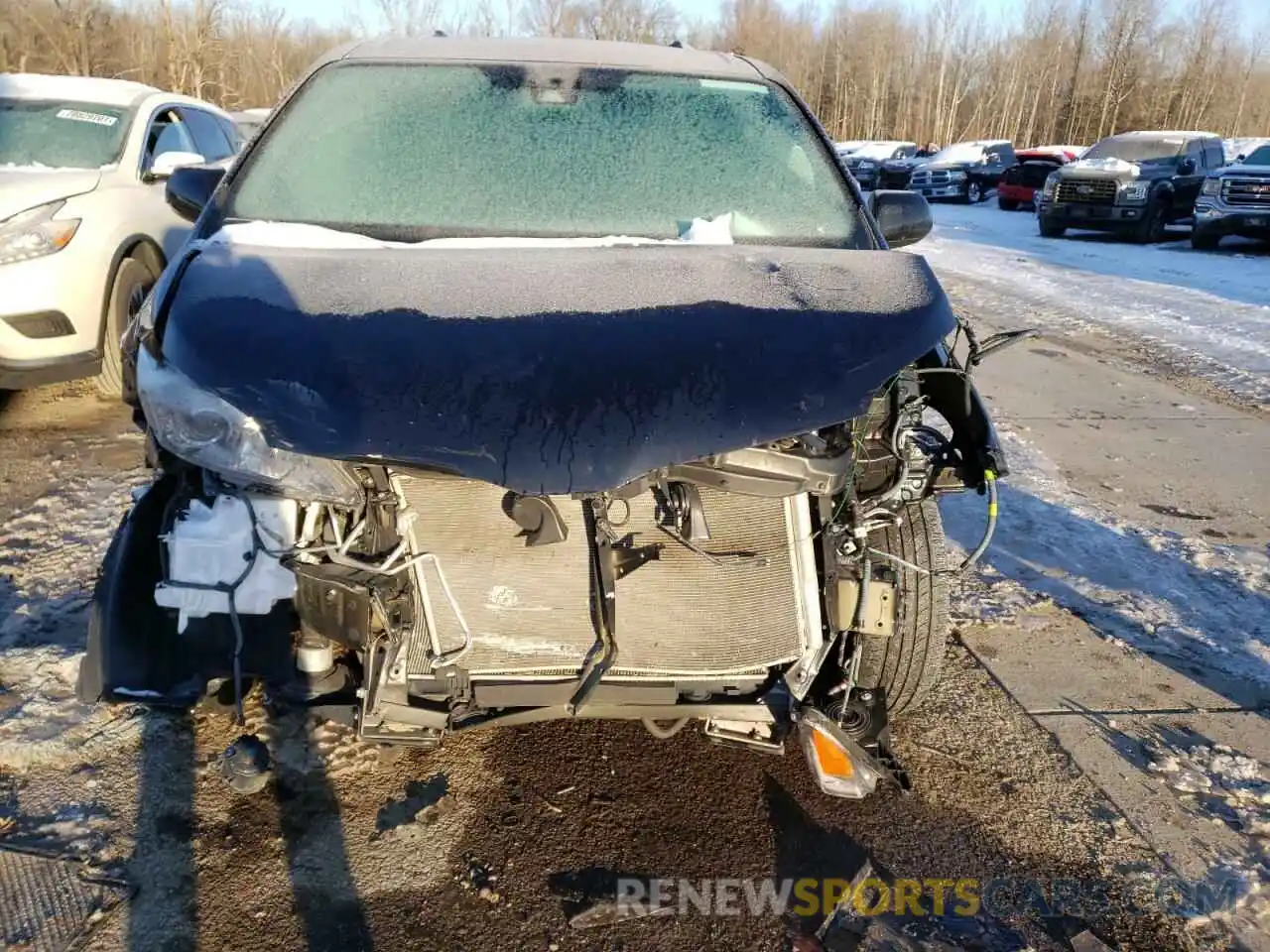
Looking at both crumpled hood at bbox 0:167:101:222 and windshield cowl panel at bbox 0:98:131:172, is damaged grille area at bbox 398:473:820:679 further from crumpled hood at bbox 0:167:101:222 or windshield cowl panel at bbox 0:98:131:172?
windshield cowl panel at bbox 0:98:131:172

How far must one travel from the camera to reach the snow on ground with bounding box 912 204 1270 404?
319 inches

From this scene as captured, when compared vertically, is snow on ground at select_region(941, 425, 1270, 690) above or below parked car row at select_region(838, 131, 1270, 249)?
below

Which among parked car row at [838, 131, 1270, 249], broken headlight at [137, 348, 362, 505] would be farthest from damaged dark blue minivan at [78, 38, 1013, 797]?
parked car row at [838, 131, 1270, 249]

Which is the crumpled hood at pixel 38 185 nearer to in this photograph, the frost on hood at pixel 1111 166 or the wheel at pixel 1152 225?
the frost on hood at pixel 1111 166

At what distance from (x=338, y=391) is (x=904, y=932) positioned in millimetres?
1692

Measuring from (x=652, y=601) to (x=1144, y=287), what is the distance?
439 inches

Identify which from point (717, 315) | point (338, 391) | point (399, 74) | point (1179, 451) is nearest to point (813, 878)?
point (717, 315)

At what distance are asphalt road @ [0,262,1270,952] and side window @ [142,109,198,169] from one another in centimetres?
450

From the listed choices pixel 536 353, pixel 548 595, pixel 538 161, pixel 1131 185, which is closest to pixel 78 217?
pixel 538 161

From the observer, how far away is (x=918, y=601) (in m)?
2.49

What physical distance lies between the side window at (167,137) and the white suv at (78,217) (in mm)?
12

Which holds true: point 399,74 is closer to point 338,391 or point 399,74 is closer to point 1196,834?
point 338,391

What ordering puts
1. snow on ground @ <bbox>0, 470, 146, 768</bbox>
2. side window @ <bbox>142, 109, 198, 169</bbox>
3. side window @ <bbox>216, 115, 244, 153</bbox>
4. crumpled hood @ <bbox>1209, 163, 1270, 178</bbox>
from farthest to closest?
crumpled hood @ <bbox>1209, 163, 1270, 178</bbox>, side window @ <bbox>216, 115, 244, 153</bbox>, side window @ <bbox>142, 109, 198, 169</bbox>, snow on ground @ <bbox>0, 470, 146, 768</bbox>

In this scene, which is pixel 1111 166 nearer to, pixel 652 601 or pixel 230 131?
pixel 230 131
